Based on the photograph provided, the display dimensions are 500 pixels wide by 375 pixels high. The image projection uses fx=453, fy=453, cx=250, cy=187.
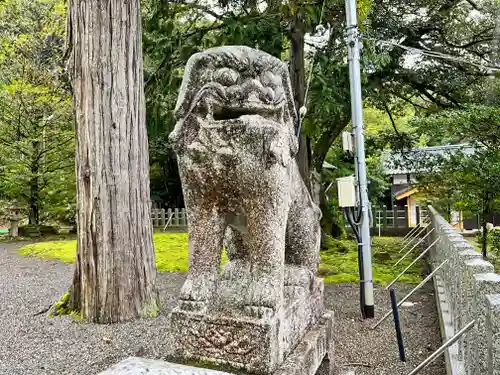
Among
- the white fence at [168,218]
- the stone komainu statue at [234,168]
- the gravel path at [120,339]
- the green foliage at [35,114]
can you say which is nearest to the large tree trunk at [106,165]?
the gravel path at [120,339]

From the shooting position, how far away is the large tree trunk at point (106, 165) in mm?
4082

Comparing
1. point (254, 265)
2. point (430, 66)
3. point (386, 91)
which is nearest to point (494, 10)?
point (430, 66)

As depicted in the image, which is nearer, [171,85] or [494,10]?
[171,85]

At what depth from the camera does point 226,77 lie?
75.4 inches

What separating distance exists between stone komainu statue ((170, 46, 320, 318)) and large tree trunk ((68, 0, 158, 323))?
2.29 meters

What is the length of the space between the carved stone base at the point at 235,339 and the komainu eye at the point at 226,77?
0.98m

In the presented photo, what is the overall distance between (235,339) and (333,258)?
259 inches

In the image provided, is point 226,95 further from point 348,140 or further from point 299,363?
point 348,140

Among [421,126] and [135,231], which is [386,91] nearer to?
[421,126]

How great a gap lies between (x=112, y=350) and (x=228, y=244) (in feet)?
5.44

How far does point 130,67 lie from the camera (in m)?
4.23

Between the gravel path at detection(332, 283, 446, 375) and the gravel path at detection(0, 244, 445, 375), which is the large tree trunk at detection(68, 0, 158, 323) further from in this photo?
the gravel path at detection(332, 283, 446, 375)

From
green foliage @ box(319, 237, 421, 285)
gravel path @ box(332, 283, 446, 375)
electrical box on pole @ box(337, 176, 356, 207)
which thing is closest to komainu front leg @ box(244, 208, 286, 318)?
gravel path @ box(332, 283, 446, 375)

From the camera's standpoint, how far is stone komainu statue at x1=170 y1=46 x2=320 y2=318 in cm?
189
